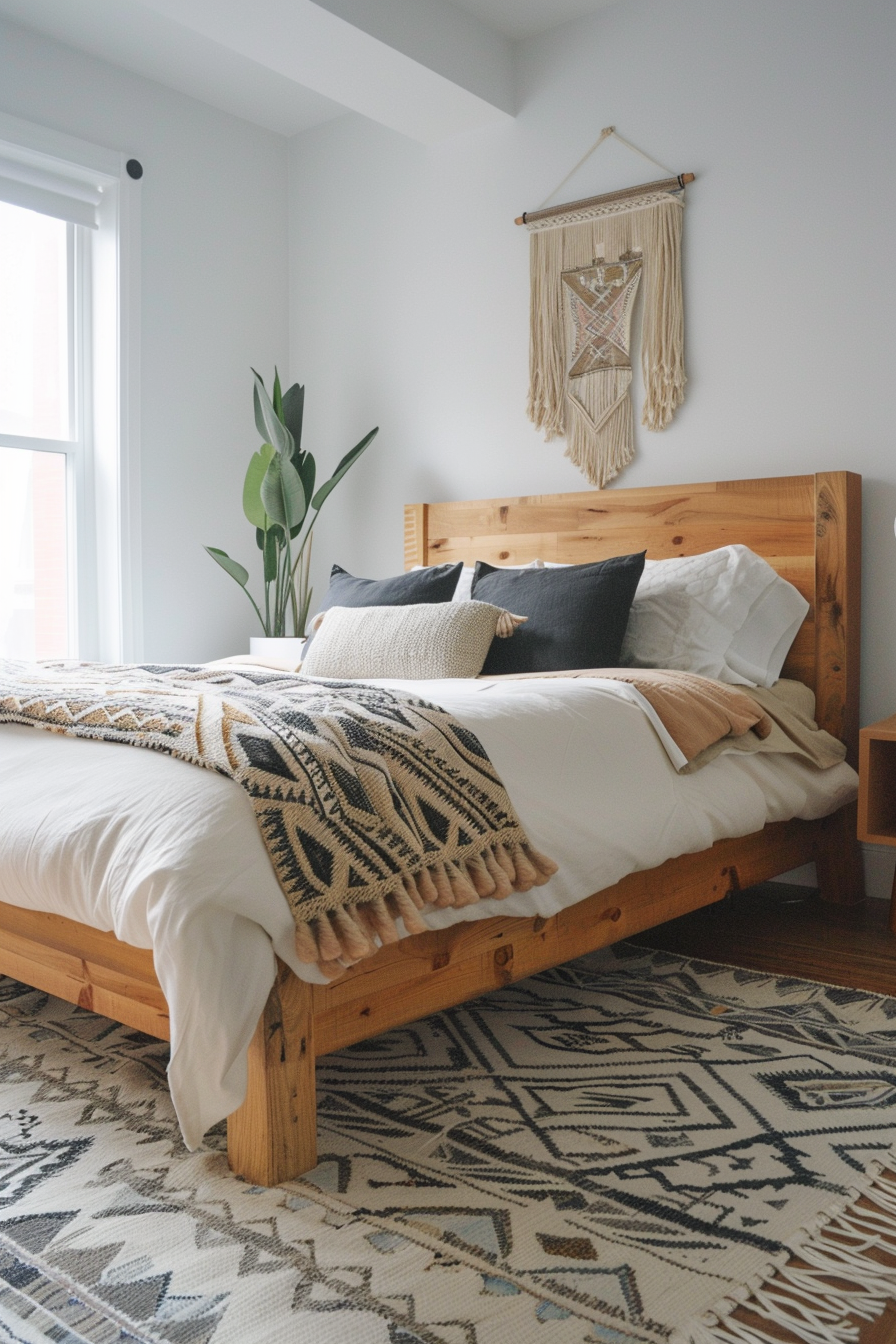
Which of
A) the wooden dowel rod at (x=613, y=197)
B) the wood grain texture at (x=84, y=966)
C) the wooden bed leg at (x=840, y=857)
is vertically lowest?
the wooden bed leg at (x=840, y=857)

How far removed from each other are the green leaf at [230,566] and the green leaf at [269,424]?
1.40 ft

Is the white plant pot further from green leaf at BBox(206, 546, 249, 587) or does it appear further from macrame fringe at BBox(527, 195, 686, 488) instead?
macrame fringe at BBox(527, 195, 686, 488)

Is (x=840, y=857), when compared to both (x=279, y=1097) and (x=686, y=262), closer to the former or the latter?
(x=686, y=262)

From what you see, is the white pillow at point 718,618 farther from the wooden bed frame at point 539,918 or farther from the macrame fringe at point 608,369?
the macrame fringe at point 608,369

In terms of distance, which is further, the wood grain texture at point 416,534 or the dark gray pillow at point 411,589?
the wood grain texture at point 416,534

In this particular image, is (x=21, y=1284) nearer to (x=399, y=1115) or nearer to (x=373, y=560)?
(x=399, y=1115)

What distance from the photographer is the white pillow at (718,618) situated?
2.81 metres

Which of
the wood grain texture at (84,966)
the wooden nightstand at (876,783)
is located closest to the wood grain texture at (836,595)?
the wooden nightstand at (876,783)

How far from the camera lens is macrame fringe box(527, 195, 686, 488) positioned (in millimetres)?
3316

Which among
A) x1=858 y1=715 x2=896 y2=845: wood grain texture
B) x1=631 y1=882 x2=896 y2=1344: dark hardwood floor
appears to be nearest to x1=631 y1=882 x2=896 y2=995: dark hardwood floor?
x1=631 y1=882 x2=896 y2=1344: dark hardwood floor

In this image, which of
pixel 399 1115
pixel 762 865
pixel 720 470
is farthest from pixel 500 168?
pixel 399 1115

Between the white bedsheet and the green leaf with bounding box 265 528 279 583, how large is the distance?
187 centimetres

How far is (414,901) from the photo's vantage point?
5.11 feet

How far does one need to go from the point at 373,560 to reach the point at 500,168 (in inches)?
56.8
